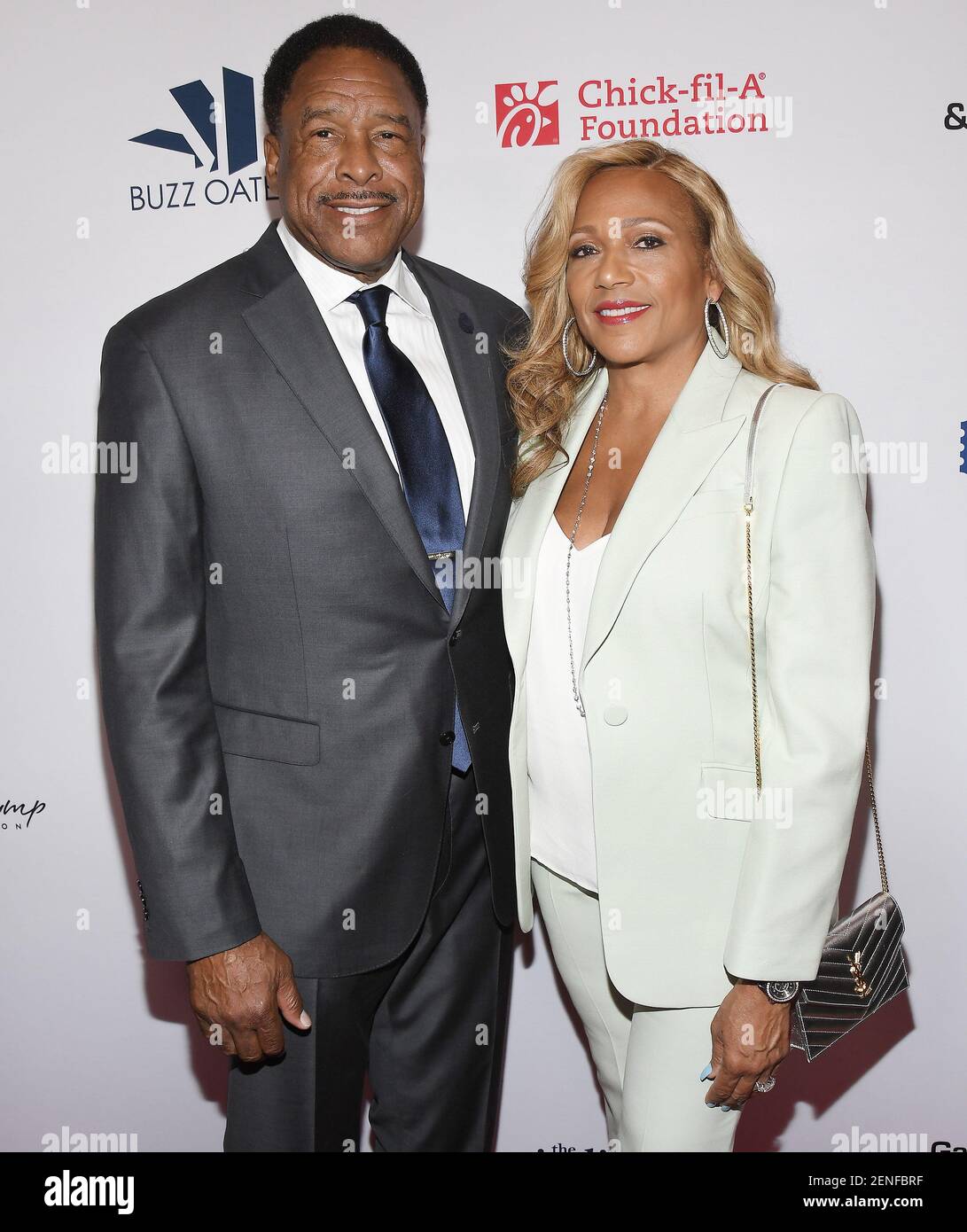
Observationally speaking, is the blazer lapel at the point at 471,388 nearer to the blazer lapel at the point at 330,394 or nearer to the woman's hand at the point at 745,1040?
the blazer lapel at the point at 330,394

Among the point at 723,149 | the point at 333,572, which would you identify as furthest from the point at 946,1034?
the point at 723,149

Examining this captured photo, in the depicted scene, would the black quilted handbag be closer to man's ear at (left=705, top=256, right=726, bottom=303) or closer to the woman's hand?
the woman's hand

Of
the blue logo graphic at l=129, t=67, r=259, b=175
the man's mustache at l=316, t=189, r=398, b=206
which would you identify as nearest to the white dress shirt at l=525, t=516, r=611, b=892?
the man's mustache at l=316, t=189, r=398, b=206

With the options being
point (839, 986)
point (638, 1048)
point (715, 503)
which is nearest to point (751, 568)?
point (715, 503)

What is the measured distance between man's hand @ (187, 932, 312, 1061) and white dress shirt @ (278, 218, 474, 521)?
861 millimetres

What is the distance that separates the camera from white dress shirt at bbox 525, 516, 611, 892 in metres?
1.98

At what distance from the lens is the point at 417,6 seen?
8.46 feet

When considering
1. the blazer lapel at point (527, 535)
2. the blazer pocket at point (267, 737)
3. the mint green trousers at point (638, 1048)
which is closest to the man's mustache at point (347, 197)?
the blazer lapel at point (527, 535)

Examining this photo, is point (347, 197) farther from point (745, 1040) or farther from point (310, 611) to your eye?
point (745, 1040)

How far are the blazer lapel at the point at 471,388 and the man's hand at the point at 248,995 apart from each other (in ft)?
2.22

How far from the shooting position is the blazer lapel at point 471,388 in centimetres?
204

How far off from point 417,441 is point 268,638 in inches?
17.4

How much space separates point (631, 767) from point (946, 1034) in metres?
1.51

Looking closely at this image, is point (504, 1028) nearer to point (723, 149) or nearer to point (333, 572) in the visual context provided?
point (333, 572)
